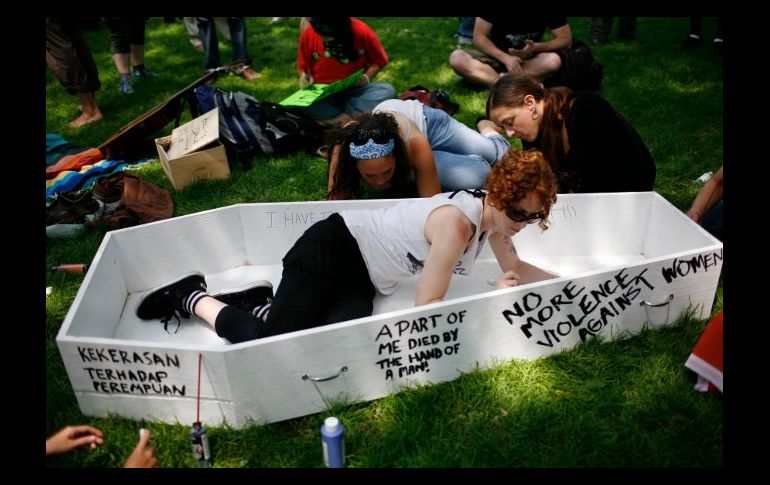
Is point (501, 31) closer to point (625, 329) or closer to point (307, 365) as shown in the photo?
point (625, 329)

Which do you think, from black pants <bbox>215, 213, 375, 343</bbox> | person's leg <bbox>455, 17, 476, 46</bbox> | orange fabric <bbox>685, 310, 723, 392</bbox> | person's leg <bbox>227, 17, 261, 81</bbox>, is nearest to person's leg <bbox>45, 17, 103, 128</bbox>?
person's leg <bbox>227, 17, 261, 81</bbox>

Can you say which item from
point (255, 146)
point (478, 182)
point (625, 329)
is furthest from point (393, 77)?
point (625, 329)

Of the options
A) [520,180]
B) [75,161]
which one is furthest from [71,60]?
[520,180]

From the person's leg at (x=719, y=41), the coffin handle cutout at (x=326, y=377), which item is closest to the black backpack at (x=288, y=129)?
the coffin handle cutout at (x=326, y=377)

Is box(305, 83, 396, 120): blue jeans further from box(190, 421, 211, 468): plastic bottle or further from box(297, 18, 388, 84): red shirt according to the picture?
box(190, 421, 211, 468): plastic bottle

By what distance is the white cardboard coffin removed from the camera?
6.75 feet

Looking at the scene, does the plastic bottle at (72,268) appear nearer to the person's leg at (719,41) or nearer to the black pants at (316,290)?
the black pants at (316,290)

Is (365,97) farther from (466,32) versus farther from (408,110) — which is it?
(466,32)

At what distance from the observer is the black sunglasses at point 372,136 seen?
2838mm

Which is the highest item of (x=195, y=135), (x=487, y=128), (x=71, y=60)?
(x=71, y=60)

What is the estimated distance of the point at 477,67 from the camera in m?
5.38

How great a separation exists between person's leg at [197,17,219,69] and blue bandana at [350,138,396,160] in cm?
438

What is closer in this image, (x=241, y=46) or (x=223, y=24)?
(x=241, y=46)

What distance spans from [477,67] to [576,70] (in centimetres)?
90
